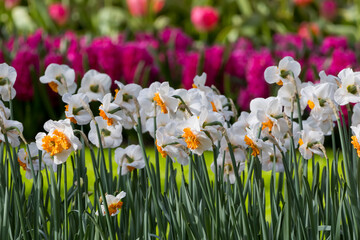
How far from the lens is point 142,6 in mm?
6457

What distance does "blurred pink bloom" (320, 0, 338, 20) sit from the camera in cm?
671

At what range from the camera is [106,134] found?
1463 mm

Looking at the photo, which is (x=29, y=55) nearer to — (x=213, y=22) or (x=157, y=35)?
(x=157, y=35)

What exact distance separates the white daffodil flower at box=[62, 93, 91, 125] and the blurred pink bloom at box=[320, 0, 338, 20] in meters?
5.68

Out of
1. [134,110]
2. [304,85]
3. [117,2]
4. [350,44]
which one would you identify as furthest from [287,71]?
[117,2]

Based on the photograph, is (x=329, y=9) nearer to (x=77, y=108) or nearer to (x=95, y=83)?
(x=95, y=83)

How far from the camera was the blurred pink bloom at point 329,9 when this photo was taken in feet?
22.0

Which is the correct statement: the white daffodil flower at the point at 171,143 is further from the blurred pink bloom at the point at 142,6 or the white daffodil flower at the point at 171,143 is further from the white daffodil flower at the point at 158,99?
the blurred pink bloom at the point at 142,6

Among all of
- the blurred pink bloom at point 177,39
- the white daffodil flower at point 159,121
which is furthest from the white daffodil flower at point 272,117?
the blurred pink bloom at point 177,39

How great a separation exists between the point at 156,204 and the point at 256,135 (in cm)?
26

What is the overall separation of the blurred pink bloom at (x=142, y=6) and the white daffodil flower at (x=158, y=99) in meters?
5.05

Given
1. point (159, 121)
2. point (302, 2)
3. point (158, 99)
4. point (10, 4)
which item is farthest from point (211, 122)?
point (10, 4)

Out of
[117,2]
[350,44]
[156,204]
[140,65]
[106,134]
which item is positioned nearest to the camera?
[156,204]

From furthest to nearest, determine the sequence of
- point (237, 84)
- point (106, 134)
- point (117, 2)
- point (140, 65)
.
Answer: point (117, 2), point (237, 84), point (140, 65), point (106, 134)
